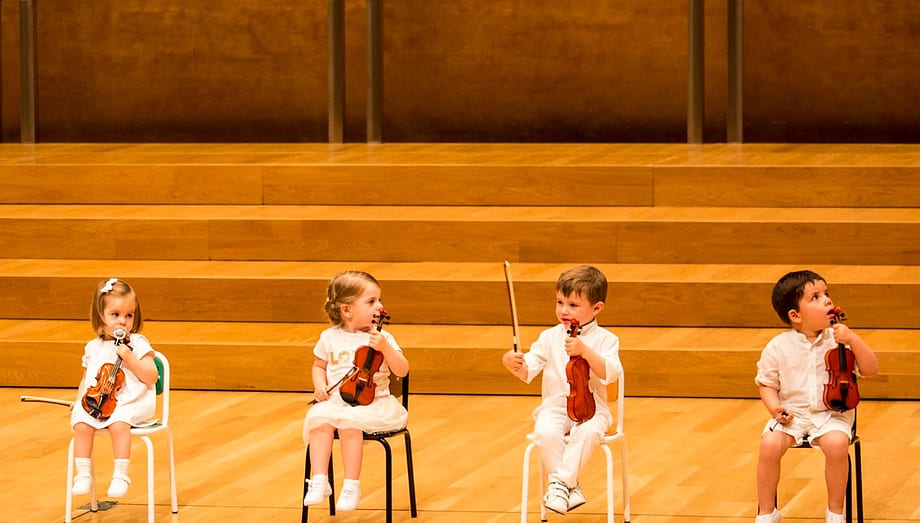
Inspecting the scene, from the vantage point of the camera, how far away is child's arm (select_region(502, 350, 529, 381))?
4.02 metres

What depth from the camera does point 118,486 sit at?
430 cm

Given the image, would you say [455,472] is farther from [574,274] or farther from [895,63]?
[895,63]

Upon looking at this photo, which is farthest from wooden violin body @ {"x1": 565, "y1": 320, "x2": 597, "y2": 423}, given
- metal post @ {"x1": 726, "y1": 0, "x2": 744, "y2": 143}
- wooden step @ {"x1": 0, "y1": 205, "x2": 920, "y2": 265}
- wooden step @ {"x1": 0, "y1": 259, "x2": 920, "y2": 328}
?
metal post @ {"x1": 726, "y1": 0, "x2": 744, "y2": 143}

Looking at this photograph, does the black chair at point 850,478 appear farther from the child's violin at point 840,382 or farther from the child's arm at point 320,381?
the child's arm at point 320,381

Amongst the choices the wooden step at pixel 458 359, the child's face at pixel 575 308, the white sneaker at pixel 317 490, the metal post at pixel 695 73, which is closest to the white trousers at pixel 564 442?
the child's face at pixel 575 308

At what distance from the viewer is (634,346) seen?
636cm

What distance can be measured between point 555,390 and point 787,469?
1.14m

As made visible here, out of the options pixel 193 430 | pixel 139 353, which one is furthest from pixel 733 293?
pixel 139 353

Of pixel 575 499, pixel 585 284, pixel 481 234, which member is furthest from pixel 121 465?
pixel 481 234

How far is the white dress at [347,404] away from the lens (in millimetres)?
4246

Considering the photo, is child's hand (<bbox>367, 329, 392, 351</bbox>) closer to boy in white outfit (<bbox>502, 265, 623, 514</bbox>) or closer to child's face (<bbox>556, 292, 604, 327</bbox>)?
boy in white outfit (<bbox>502, 265, 623, 514</bbox>)

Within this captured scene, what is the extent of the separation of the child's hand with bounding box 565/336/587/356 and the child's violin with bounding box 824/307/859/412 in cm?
64

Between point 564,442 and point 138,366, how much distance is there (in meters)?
1.22

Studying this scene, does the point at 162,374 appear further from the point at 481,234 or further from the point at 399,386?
the point at 481,234
